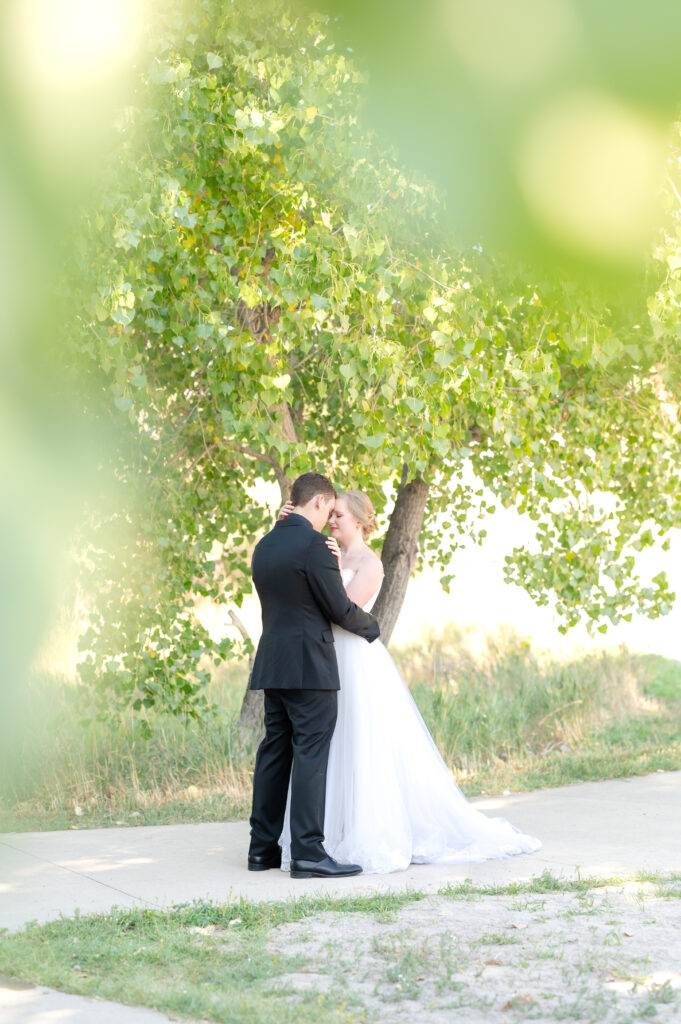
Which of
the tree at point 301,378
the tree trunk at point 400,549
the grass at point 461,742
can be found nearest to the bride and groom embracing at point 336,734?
the tree at point 301,378

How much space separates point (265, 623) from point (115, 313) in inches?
63.0

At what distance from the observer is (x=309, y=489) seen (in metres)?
5.04

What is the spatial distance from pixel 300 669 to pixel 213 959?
152 centimetres

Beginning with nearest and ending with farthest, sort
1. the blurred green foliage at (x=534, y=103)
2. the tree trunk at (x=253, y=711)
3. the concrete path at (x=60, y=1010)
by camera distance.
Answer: the blurred green foliage at (x=534, y=103)
the concrete path at (x=60, y=1010)
the tree trunk at (x=253, y=711)

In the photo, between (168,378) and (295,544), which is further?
(168,378)

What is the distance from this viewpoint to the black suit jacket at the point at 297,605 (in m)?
4.92

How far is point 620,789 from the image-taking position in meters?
7.05

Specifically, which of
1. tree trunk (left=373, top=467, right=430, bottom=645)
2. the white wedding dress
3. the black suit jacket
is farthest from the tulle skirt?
tree trunk (left=373, top=467, right=430, bottom=645)

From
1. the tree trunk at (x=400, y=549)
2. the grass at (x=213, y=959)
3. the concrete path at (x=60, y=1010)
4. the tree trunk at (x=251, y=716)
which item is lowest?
the concrete path at (x=60, y=1010)

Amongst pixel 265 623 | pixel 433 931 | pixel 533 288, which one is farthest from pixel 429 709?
pixel 533 288

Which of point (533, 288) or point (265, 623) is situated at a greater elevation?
point (265, 623)

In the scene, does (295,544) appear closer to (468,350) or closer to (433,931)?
(468,350)

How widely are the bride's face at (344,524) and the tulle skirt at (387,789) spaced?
19.3 inches

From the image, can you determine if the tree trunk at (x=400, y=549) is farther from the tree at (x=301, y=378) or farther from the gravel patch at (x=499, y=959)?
the gravel patch at (x=499, y=959)
